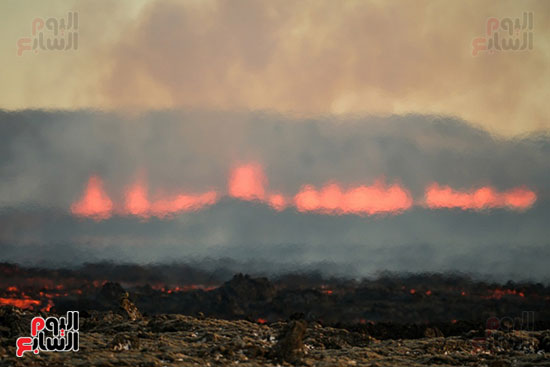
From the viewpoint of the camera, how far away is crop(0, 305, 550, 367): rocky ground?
45.1 meters

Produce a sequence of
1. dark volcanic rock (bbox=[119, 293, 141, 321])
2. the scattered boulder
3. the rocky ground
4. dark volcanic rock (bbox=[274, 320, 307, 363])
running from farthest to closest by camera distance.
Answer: dark volcanic rock (bbox=[119, 293, 141, 321]), the scattered boulder, dark volcanic rock (bbox=[274, 320, 307, 363]), the rocky ground

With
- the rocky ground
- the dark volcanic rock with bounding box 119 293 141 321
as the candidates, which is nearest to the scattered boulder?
the rocky ground

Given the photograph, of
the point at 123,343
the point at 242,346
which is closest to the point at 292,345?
the point at 242,346

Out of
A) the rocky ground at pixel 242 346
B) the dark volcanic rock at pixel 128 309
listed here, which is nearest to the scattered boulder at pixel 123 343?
the rocky ground at pixel 242 346

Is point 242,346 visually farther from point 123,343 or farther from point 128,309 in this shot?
point 128,309

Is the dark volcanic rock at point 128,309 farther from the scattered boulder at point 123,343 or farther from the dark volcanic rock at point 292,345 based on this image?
the dark volcanic rock at point 292,345

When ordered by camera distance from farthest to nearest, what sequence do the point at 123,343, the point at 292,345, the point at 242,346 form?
the point at 123,343, the point at 242,346, the point at 292,345

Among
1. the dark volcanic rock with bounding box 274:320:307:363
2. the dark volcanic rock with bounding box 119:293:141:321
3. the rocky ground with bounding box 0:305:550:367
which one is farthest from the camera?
the dark volcanic rock with bounding box 119:293:141:321

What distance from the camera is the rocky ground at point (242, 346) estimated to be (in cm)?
4509

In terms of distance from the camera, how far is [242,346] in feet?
159

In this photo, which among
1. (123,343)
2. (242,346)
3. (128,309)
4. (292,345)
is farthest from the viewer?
(128,309)

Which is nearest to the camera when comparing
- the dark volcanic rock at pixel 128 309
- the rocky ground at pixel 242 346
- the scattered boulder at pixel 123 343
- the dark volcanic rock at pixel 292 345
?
the rocky ground at pixel 242 346

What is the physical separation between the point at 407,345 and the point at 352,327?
28.2m

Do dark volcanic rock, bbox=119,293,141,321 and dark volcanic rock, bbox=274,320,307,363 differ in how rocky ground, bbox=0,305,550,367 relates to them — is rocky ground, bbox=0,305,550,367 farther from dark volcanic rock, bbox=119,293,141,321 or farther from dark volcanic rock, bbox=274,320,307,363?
dark volcanic rock, bbox=119,293,141,321
